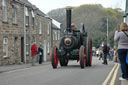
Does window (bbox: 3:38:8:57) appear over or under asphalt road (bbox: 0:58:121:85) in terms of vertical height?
over

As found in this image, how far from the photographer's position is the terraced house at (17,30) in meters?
23.2

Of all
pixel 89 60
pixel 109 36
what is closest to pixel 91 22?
pixel 109 36

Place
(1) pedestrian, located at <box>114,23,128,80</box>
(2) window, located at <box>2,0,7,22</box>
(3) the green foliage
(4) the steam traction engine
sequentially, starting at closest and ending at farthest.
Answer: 1. (1) pedestrian, located at <box>114,23,128,80</box>
2. (4) the steam traction engine
3. (2) window, located at <box>2,0,7,22</box>
4. (3) the green foliage

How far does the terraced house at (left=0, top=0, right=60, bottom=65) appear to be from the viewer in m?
23.2

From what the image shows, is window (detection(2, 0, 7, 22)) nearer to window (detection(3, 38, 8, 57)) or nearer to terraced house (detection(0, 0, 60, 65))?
terraced house (detection(0, 0, 60, 65))

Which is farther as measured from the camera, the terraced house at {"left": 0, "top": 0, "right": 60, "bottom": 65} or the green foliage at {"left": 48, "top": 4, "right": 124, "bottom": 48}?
the green foliage at {"left": 48, "top": 4, "right": 124, "bottom": 48}

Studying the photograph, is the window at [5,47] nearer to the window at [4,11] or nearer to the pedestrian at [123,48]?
the window at [4,11]

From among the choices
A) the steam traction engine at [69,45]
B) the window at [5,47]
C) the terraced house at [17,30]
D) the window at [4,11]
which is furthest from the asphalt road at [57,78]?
the window at [4,11]

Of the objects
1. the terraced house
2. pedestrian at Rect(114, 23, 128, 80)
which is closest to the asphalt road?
pedestrian at Rect(114, 23, 128, 80)

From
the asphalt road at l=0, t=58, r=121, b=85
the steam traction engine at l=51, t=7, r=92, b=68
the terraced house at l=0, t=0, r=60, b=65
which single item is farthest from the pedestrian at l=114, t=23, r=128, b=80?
the terraced house at l=0, t=0, r=60, b=65

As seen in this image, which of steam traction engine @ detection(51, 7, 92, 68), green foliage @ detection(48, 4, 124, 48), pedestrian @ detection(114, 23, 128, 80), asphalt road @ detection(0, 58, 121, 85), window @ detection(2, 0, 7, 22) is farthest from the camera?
green foliage @ detection(48, 4, 124, 48)

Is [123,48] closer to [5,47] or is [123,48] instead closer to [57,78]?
[57,78]

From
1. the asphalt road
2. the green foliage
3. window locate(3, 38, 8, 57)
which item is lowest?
the asphalt road

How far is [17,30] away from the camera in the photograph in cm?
2623
